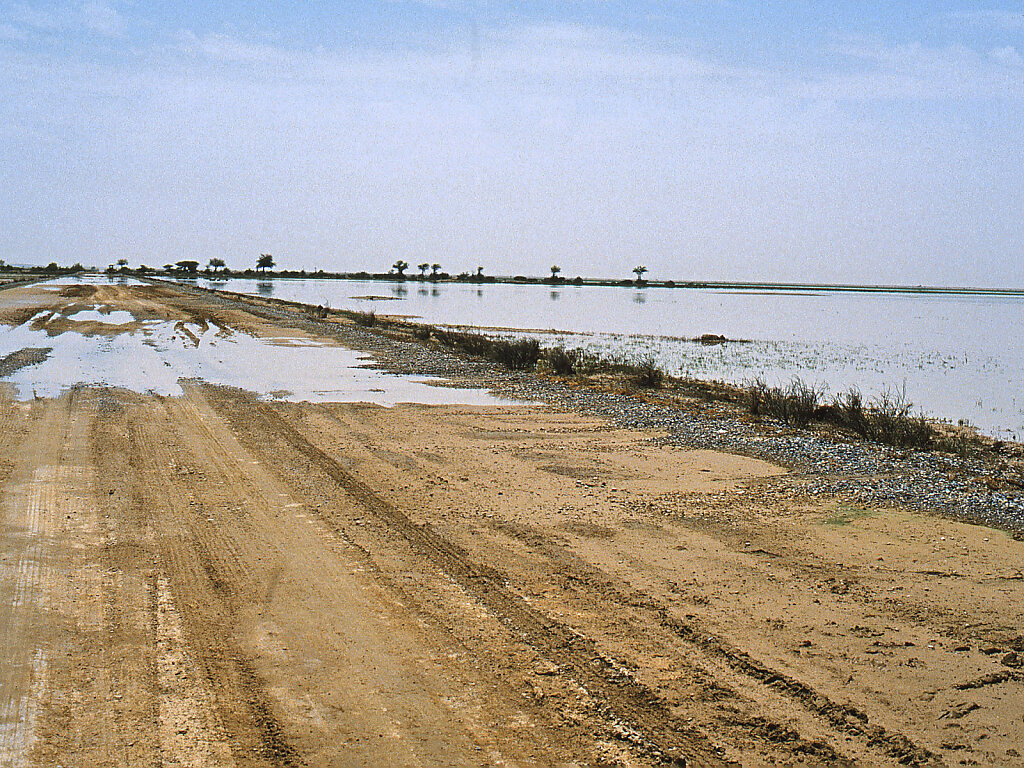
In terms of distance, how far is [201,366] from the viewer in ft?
59.8

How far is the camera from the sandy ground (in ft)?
12.2

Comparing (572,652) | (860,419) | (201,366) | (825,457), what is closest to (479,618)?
(572,652)

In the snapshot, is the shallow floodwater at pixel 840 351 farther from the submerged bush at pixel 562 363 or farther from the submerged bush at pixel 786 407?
the submerged bush at pixel 786 407

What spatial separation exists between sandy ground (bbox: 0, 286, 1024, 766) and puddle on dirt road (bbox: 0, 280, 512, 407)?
5784 mm

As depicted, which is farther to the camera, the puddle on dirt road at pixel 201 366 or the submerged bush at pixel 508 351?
the submerged bush at pixel 508 351

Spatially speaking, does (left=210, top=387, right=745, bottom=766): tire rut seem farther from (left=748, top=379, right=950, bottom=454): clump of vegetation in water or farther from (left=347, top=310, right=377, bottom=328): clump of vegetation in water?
(left=347, top=310, right=377, bottom=328): clump of vegetation in water

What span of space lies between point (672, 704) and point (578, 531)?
299 cm

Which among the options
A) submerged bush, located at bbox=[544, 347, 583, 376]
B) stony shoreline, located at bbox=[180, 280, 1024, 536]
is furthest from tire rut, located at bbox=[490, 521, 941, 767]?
submerged bush, located at bbox=[544, 347, 583, 376]

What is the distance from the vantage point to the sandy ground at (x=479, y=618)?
3732 millimetres

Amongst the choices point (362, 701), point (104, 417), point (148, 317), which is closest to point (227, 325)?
point (148, 317)

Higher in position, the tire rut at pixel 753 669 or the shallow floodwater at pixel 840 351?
the shallow floodwater at pixel 840 351

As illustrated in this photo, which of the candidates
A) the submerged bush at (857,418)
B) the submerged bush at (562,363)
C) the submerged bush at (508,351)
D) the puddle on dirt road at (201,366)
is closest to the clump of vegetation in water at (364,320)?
the puddle on dirt road at (201,366)

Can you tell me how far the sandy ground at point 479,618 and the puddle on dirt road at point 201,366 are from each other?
19.0 ft

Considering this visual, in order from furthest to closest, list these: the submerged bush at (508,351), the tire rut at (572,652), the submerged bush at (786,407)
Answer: the submerged bush at (508,351)
the submerged bush at (786,407)
the tire rut at (572,652)
